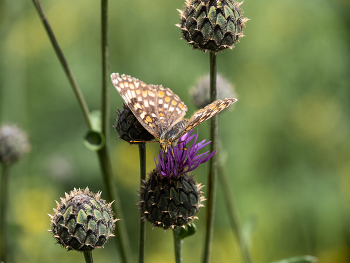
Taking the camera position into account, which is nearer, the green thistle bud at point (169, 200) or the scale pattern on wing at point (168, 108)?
the green thistle bud at point (169, 200)

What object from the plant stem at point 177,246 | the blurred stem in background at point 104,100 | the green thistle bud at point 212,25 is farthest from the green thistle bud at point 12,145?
the green thistle bud at point 212,25

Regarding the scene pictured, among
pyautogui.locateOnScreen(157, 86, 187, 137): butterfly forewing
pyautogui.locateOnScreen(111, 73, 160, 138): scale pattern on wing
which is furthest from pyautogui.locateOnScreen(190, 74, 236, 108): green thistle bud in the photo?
pyautogui.locateOnScreen(111, 73, 160, 138): scale pattern on wing

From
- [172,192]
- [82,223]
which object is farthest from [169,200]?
[82,223]

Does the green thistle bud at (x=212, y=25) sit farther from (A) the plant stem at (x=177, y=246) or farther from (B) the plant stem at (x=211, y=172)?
(A) the plant stem at (x=177, y=246)

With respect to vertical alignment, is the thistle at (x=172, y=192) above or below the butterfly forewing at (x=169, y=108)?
below

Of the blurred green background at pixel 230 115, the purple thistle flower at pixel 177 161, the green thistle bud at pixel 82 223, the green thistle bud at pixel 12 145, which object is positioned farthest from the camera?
the blurred green background at pixel 230 115

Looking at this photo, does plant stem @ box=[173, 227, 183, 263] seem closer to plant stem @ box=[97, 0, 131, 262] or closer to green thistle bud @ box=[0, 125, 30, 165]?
plant stem @ box=[97, 0, 131, 262]
